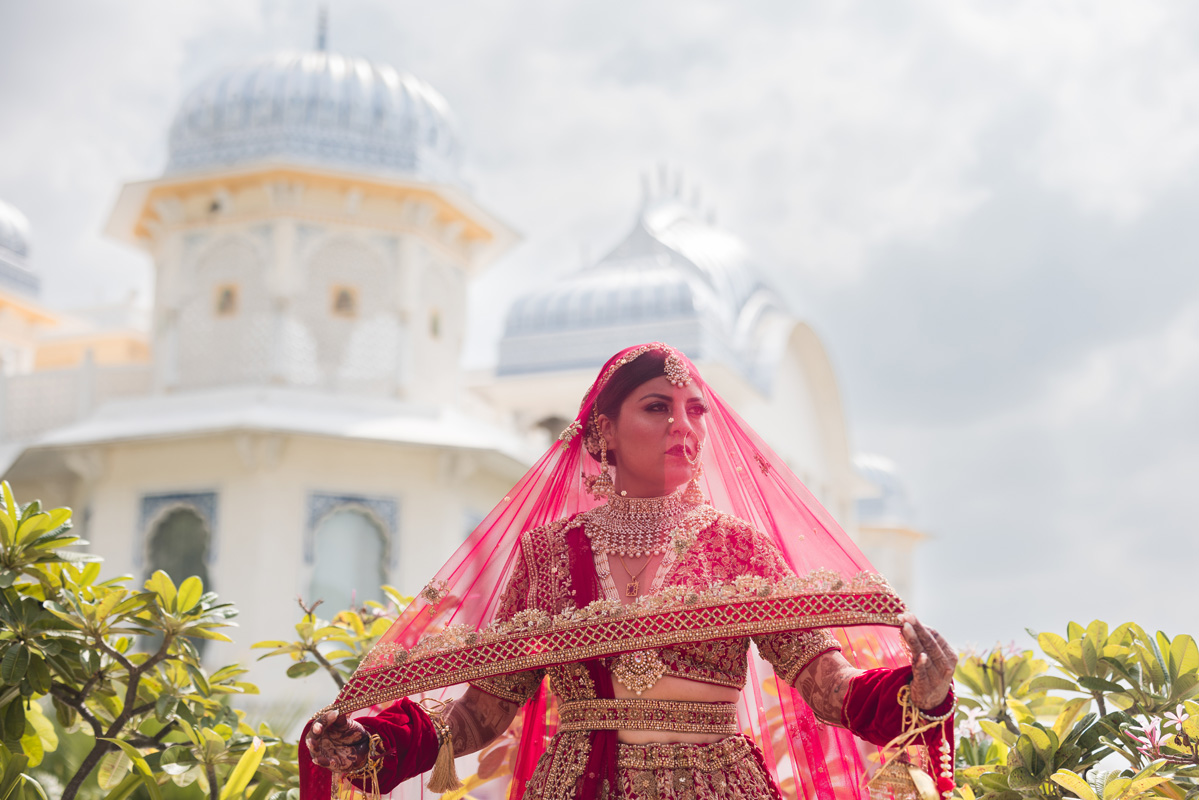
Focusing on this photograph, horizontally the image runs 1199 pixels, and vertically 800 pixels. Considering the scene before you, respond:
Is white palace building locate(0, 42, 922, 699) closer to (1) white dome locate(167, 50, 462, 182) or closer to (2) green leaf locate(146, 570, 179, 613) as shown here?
(1) white dome locate(167, 50, 462, 182)

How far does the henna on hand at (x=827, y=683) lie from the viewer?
2213 millimetres

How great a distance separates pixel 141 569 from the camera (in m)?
10.6

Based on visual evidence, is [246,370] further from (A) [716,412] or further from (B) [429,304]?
(A) [716,412]

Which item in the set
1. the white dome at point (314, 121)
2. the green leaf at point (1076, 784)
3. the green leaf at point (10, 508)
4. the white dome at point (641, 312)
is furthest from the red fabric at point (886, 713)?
the white dome at point (641, 312)

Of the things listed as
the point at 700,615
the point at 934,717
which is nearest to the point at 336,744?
the point at 700,615

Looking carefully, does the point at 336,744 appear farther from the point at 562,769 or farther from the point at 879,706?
the point at 879,706

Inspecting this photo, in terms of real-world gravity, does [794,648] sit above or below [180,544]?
below

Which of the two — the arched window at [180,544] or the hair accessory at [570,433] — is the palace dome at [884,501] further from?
the hair accessory at [570,433]

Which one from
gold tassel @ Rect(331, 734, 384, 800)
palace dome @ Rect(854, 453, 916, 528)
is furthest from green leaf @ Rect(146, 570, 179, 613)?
palace dome @ Rect(854, 453, 916, 528)

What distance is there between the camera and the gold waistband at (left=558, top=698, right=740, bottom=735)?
2275 mm

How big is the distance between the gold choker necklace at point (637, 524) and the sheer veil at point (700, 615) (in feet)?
0.52

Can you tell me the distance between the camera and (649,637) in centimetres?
225

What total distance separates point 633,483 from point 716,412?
0.26 meters

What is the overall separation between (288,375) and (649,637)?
905cm
